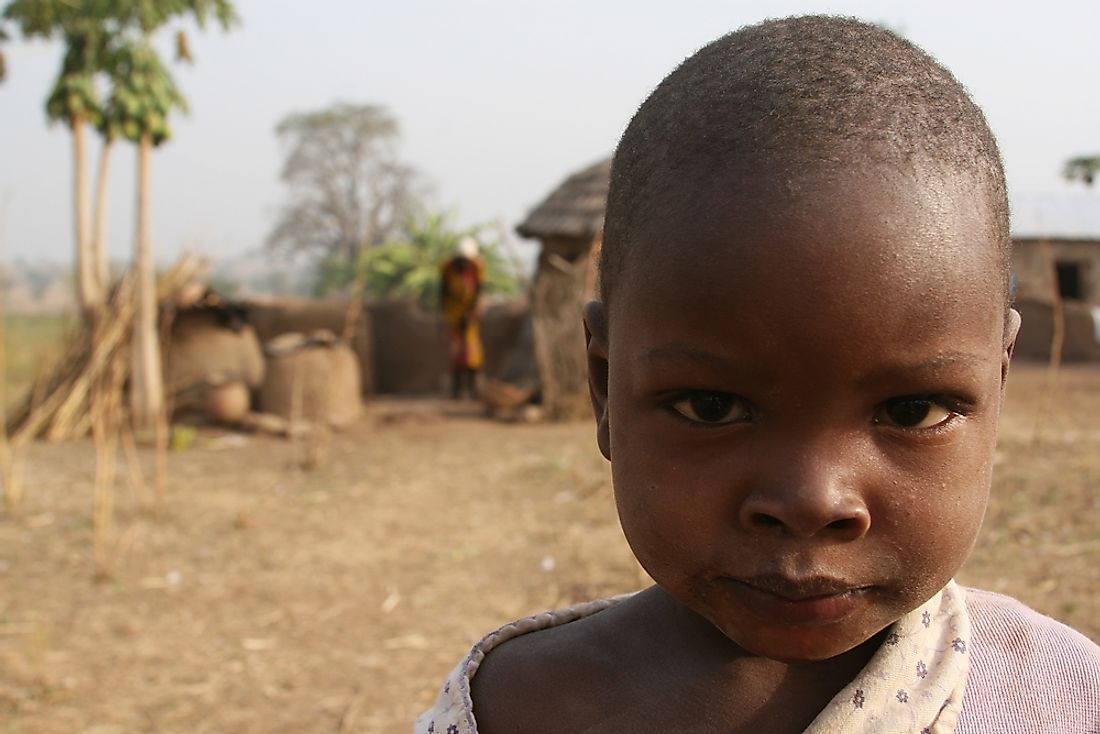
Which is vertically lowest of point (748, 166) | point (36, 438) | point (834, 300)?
point (36, 438)

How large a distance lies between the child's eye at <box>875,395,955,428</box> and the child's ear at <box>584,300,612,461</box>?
318 millimetres

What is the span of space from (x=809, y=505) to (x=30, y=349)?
78.8 ft

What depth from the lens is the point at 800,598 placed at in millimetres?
956

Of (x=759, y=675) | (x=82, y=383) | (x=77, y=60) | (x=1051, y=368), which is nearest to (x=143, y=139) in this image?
(x=77, y=60)

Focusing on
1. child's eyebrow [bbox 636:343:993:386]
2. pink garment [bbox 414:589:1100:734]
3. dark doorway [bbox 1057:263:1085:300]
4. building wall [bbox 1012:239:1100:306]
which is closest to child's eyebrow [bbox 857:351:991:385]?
child's eyebrow [bbox 636:343:993:386]

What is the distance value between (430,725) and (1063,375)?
12.4m

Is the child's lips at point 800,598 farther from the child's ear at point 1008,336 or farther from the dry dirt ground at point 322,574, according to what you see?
the dry dirt ground at point 322,574

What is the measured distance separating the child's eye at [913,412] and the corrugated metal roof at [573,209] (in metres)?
9.53

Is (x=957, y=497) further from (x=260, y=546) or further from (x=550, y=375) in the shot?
(x=550, y=375)

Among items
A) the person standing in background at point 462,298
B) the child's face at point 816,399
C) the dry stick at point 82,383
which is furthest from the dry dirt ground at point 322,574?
the person standing in background at point 462,298

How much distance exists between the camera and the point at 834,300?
2.97 ft

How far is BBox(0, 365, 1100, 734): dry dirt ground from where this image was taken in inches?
136

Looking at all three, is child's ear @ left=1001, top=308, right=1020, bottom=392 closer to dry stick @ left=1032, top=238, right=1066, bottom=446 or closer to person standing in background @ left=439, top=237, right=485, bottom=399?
dry stick @ left=1032, top=238, right=1066, bottom=446

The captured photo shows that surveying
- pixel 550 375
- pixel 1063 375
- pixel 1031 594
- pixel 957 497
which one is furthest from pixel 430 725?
pixel 1063 375
